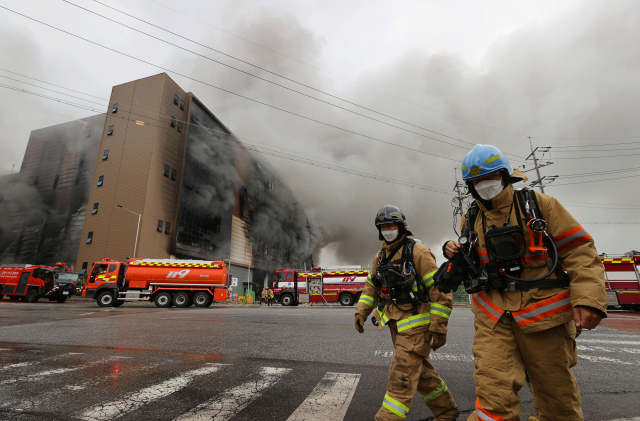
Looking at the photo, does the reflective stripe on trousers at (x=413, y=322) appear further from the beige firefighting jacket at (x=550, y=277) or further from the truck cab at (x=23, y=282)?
the truck cab at (x=23, y=282)

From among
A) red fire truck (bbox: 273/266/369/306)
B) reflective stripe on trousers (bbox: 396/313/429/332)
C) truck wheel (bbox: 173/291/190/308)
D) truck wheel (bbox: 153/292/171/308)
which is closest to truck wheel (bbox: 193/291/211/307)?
truck wheel (bbox: 173/291/190/308)

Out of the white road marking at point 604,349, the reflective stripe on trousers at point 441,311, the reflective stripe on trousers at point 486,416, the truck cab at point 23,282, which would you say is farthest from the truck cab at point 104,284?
the reflective stripe on trousers at point 486,416

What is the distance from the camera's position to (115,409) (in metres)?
2.58

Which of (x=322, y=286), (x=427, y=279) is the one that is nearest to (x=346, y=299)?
(x=322, y=286)

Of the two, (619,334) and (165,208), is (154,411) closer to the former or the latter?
(619,334)

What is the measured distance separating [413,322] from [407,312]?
0.10 meters


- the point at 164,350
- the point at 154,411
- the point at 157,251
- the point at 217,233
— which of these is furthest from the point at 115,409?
the point at 217,233

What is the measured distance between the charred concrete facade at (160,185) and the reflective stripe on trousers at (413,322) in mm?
30902

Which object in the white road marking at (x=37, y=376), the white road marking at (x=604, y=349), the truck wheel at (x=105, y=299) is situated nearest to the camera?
the white road marking at (x=37, y=376)

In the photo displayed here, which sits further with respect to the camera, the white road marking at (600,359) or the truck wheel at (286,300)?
the truck wheel at (286,300)

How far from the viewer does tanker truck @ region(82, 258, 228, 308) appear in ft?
56.7

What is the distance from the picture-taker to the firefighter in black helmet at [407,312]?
2.15 meters

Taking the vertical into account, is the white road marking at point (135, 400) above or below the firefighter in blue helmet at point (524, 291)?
below

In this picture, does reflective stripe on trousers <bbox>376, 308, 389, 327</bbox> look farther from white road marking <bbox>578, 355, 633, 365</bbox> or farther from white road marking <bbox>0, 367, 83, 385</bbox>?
white road marking <bbox>578, 355, 633, 365</bbox>
